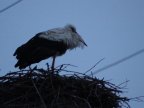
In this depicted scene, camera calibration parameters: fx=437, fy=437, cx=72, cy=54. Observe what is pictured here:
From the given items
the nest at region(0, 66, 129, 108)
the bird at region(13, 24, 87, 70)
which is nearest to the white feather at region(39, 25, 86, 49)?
the bird at region(13, 24, 87, 70)

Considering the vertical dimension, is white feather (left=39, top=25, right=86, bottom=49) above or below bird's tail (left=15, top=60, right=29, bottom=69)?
above

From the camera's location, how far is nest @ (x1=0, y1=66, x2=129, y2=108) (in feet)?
13.3

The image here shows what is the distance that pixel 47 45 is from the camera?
5520 mm

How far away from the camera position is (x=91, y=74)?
457cm

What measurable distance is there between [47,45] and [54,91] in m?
1.48

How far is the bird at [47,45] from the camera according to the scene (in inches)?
205

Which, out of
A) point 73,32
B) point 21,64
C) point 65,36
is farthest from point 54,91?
point 73,32

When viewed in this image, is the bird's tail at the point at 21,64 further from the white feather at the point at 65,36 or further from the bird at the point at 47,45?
the white feather at the point at 65,36

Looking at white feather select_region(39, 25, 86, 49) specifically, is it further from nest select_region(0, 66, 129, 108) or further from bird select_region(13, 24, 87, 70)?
nest select_region(0, 66, 129, 108)

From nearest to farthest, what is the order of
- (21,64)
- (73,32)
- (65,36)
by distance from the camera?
(21,64), (65,36), (73,32)

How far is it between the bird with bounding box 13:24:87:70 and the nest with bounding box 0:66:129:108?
0.75 metres

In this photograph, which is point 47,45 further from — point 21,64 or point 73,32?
point 73,32

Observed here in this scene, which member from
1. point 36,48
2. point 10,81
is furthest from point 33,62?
point 10,81

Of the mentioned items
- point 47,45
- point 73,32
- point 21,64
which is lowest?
point 21,64
